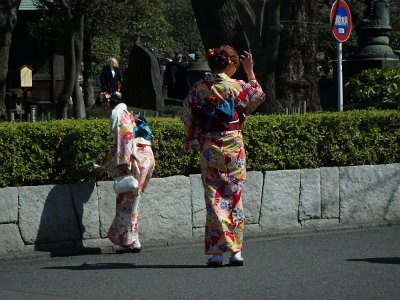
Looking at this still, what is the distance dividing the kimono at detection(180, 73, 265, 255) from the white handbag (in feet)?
2.90

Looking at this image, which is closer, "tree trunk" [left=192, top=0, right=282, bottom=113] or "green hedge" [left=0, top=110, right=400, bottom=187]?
"green hedge" [left=0, top=110, right=400, bottom=187]

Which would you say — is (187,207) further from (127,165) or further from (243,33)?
(243,33)

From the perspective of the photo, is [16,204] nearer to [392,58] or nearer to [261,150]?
[261,150]

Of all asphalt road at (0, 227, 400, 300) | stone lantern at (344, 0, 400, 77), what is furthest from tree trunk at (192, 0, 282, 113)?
asphalt road at (0, 227, 400, 300)

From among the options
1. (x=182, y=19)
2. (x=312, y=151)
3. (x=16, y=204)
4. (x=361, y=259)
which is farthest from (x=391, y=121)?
(x=182, y=19)

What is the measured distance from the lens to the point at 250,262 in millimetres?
8828

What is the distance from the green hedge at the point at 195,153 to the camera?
9.42 m

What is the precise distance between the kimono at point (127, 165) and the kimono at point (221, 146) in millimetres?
892

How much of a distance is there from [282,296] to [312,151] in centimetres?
388

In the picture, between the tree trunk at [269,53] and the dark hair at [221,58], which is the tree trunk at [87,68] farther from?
the dark hair at [221,58]

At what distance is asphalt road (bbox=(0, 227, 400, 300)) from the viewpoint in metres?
7.39

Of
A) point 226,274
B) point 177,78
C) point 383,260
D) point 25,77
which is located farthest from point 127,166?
point 177,78

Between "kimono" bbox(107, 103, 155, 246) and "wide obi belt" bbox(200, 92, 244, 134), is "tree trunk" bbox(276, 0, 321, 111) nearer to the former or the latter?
"kimono" bbox(107, 103, 155, 246)

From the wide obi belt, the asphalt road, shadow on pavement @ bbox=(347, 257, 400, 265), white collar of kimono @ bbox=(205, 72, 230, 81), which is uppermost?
white collar of kimono @ bbox=(205, 72, 230, 81)
